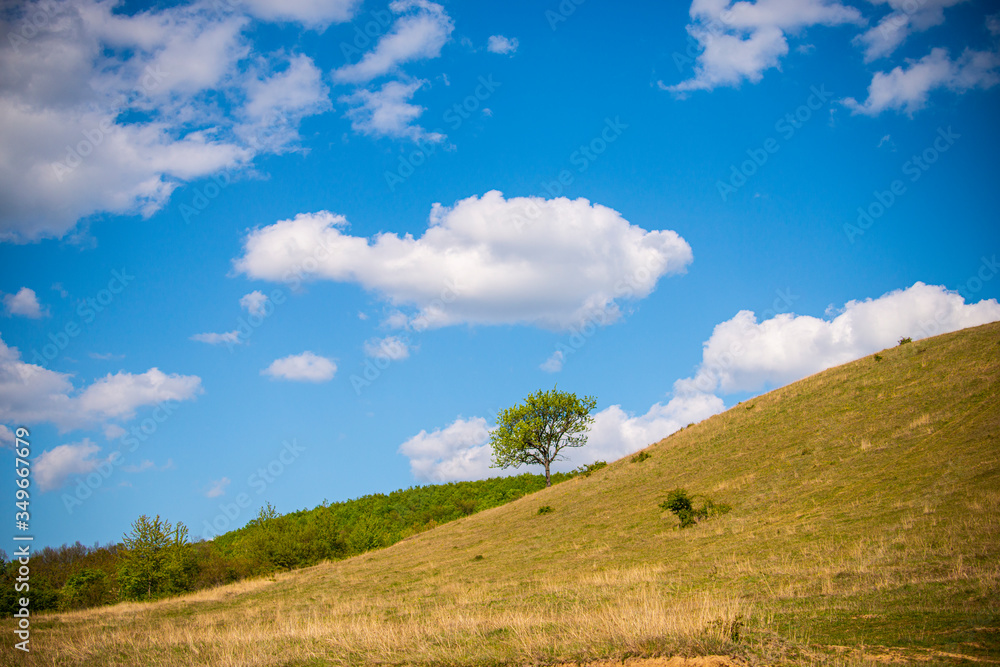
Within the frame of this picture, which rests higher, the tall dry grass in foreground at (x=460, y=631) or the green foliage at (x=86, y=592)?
the tall dry grass in foreground at (x=460, y=631)

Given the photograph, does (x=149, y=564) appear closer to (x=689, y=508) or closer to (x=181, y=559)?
(x=181, y=559)

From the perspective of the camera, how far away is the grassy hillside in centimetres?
963

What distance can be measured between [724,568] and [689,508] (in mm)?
9535

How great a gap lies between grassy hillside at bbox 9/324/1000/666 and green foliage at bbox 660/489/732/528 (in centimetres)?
76

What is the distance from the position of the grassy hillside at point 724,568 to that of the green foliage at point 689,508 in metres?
0.76

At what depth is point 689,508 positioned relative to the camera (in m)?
27.8

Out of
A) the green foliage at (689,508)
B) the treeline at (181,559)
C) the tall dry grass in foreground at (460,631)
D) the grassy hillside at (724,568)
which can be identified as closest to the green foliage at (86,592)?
the treeline at (181,559)

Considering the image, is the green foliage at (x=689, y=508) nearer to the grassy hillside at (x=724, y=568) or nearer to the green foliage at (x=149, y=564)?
the grassy hillside at (x=724, y=568)

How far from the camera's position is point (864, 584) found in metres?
13.2

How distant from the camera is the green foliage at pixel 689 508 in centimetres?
2720

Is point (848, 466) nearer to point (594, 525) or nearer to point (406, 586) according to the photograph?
point (594, 525)

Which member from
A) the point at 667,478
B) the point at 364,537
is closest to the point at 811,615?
the point at 667,478

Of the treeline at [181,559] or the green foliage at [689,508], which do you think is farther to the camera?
the treeline at [181,559]

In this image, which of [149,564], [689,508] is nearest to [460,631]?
[689,508]
